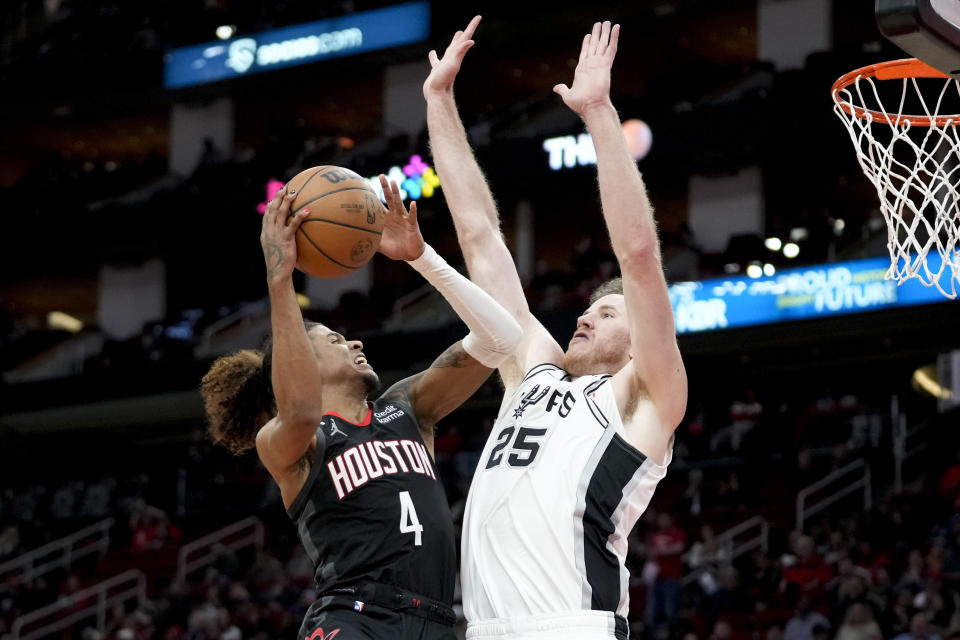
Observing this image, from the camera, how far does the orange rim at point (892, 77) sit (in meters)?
5.50

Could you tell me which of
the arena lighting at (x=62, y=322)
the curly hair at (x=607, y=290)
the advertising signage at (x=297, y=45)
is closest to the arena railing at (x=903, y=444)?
the curly hair at (x=607, y=290)

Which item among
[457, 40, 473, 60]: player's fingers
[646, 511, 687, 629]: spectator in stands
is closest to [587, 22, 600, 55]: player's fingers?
[457, 40, 473, 60]: player's fingers

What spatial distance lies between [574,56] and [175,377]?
9.52 meters

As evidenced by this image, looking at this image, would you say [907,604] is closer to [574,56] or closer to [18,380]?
[574,56]

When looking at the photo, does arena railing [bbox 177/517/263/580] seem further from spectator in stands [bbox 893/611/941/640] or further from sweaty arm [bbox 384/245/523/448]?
sweaty arm [bbox 384/245/523/448]

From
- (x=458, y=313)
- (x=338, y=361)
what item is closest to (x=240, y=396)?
(x=338, y=361)

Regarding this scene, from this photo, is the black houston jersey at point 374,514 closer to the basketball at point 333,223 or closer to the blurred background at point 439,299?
the basketball at point 333,223

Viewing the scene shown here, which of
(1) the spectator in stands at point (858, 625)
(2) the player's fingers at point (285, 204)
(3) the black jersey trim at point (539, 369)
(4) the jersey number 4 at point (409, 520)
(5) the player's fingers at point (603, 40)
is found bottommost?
(1) the spectator in stands at point (858, 625)

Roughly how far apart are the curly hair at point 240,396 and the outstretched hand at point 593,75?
171 centimetres

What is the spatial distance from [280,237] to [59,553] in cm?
1885

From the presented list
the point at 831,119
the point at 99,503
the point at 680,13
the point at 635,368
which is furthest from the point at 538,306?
the point at 635,368

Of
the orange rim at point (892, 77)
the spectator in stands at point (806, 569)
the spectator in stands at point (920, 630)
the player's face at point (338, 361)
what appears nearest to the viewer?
the player's face at point (338, 361)

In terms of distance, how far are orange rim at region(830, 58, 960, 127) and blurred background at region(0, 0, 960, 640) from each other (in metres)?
6.04

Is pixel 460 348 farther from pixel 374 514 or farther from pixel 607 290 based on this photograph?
pixel 374 514
